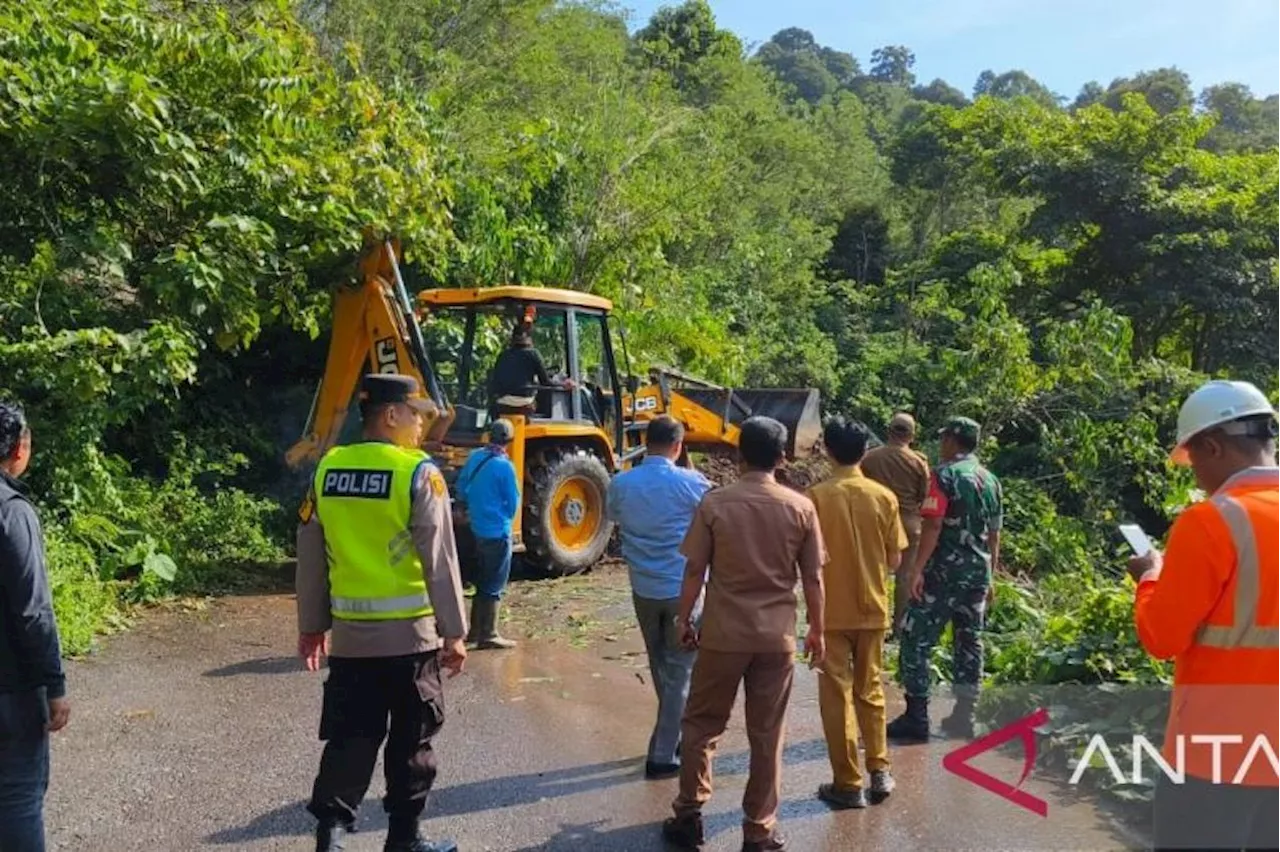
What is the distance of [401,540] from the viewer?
4238 millimetres

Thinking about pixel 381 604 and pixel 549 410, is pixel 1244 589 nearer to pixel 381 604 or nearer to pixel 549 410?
pixel 381 604

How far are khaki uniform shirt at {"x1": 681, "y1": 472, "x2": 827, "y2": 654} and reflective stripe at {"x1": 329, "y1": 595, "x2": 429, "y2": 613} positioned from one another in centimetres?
115

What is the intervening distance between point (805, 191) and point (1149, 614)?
30997 mm

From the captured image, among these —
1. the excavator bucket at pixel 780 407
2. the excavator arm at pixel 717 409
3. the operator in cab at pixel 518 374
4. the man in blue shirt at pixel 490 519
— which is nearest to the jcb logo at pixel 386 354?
the operator in cab at pixel 518 374

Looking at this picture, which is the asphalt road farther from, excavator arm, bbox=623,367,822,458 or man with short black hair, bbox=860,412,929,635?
excavator arm, bbox=623,367,822,458

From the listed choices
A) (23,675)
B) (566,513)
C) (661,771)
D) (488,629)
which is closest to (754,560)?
(661,771)

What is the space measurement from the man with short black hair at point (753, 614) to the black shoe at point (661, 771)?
84cm

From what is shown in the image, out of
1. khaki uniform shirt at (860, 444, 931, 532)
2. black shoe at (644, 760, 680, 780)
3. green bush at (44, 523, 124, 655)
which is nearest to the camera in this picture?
black shoe at (644, 760, 680, 780)

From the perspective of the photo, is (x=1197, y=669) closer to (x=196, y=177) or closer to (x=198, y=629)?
(x=198, y=629)

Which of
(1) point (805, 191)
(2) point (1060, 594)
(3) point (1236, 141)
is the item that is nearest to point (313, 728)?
(2) point (1060, 594)

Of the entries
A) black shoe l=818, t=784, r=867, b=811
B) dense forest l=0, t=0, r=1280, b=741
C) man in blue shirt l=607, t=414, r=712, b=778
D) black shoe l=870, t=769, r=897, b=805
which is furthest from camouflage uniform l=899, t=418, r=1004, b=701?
man in blue shirt l=607, t=414, r=712, b=778

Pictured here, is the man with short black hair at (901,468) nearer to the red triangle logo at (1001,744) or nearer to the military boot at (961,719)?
the military boot at (961,719)

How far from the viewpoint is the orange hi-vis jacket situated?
9.10 ft

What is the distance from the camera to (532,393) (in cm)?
1025
